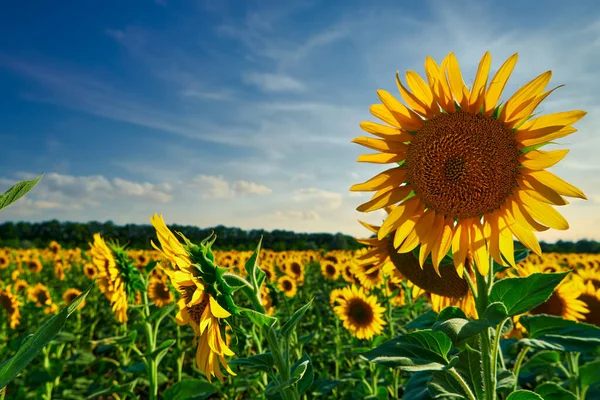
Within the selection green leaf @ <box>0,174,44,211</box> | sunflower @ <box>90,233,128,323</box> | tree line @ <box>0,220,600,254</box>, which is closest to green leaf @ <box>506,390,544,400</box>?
green leaf @ <box>0,174,44,211</box>

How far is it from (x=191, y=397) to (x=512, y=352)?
450 cm

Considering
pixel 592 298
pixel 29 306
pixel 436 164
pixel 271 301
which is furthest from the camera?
pixel 29 306

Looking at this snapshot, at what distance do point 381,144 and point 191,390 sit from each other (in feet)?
7.49

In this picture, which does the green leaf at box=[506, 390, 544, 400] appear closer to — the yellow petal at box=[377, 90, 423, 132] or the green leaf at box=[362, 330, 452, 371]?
the green leaf at box=[362, 330, 452, 371]

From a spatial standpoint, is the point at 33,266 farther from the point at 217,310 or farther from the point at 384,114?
the point at 384,114

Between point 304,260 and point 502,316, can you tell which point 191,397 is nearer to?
point 502,316

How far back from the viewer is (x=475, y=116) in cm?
181

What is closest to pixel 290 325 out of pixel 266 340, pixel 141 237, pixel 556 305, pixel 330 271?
pixel 556 305

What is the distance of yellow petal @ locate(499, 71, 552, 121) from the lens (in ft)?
5.49

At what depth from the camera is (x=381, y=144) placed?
76.0 inches

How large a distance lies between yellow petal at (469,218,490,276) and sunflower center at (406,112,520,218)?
53 millimetres

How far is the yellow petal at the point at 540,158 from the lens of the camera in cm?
168

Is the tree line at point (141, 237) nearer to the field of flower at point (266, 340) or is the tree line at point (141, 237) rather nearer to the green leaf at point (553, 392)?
the field of flower at point (266, 340)

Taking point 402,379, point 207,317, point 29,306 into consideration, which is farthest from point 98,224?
point 207,317
